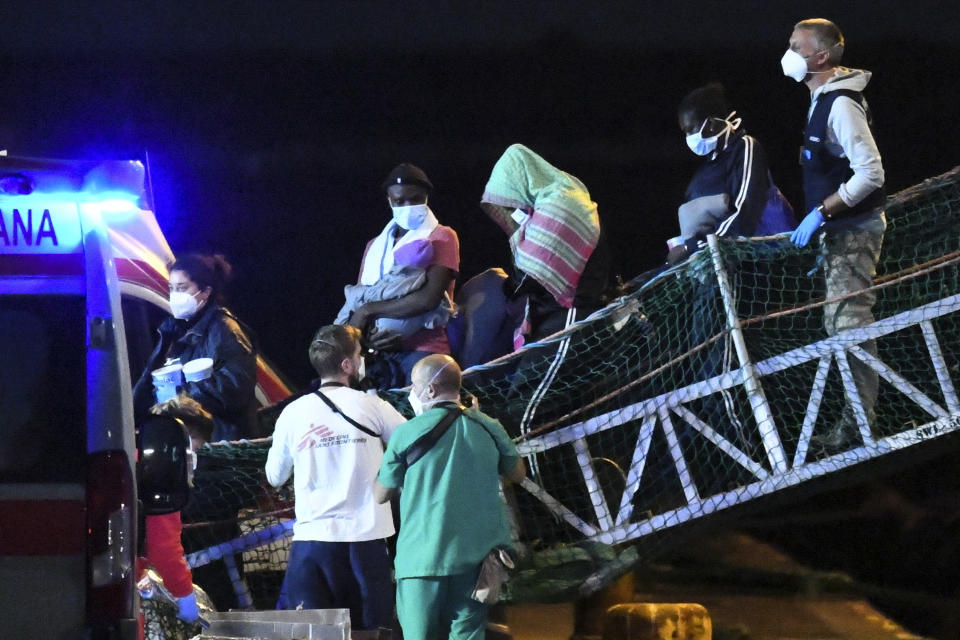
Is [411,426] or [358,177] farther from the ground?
[358,177]

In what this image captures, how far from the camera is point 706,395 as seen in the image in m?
6.70

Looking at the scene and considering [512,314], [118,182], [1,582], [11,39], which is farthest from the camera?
[11,39]

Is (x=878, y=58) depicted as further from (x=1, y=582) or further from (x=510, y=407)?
(x=1, y=582)

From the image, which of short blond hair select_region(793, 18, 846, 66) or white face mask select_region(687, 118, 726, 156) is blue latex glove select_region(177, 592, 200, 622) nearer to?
white face mask select_region(687, 118, 726, 156)

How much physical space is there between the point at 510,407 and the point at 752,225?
4.87 ft

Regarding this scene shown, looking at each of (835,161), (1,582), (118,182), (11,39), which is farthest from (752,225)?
(11,39)

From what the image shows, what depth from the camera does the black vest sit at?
685cm

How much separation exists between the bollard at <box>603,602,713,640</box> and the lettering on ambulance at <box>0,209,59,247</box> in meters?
4.43

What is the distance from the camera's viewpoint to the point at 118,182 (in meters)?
4.34

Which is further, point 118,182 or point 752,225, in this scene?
point 752,225

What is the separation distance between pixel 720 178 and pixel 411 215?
1.57 meters

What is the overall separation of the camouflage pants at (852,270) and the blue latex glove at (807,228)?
0.52ft

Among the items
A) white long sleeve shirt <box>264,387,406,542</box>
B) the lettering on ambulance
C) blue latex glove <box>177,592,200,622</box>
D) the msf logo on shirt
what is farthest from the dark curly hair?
the lettering on ambulance

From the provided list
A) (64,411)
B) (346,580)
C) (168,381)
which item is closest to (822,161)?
(346,580)
